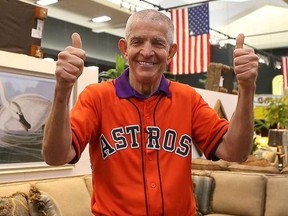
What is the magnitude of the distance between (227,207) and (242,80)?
365 centimetres

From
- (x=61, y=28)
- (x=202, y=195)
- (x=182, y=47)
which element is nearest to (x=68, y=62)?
(x=202, y=195)

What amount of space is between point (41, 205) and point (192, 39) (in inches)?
214

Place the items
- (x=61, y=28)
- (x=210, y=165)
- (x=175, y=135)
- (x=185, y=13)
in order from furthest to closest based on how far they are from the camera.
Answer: (x=61, y=28), (x=185, y=13), (x=210, y=165), (x=175, y=135)

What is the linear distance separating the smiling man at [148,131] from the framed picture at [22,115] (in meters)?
2.21

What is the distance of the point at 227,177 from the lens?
4832mm

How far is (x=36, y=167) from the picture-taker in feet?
12.4

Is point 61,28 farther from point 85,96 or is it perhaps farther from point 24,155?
point 85,96

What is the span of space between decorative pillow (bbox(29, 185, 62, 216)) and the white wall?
1.15ft

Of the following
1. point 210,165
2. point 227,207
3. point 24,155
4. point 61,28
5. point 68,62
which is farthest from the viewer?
point 61,28

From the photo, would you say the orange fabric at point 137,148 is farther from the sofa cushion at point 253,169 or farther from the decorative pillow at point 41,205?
the sofa cushion at point 253,169

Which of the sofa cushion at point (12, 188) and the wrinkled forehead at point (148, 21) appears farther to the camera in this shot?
the sofa cushion at point (12, 188)

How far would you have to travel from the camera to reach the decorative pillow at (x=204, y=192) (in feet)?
15.8

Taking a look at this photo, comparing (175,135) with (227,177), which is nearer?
(175,135)

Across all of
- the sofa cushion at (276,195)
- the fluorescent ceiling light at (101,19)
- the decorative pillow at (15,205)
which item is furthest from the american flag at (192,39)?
the decorative pillow at (15,205)
